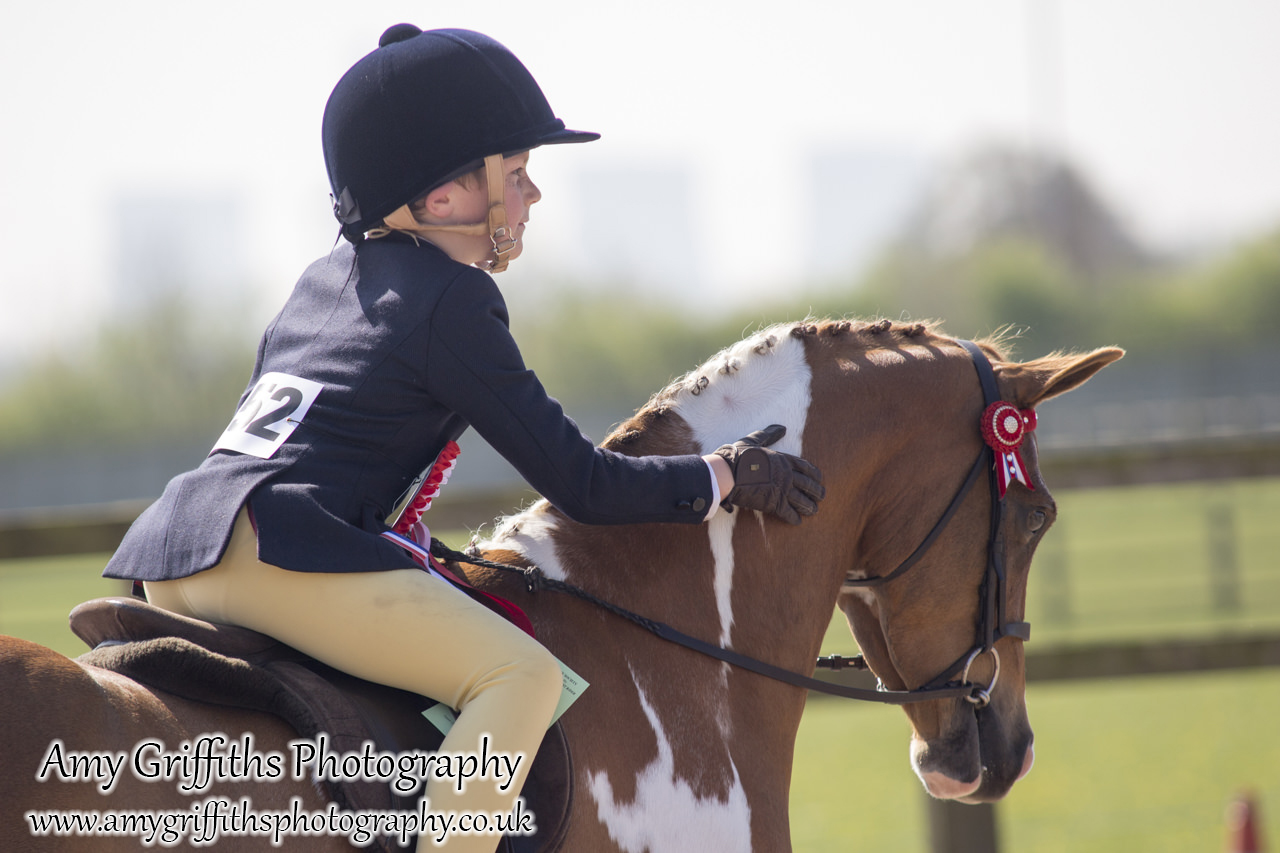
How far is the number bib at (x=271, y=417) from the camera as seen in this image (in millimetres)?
1962

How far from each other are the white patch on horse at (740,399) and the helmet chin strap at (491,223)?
1.86ft

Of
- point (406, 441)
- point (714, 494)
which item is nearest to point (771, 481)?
point (714, 494)

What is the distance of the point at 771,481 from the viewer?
2281mm

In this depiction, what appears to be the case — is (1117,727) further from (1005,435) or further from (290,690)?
(290,690)

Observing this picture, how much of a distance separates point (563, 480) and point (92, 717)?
88cm

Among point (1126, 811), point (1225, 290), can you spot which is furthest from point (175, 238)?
point (1126, 811)

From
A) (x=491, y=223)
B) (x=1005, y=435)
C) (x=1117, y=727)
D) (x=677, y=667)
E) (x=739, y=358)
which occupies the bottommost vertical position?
(x=1117, y=727)

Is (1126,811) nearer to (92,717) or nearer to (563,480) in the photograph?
(563,480)

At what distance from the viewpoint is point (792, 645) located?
246cm

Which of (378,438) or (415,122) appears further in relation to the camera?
(415,122)

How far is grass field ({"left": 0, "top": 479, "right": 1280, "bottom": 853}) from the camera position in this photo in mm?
6363

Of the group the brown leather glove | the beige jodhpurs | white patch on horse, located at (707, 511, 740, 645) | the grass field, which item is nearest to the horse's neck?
white patch on horse, located at (707, 511, 740, 645)

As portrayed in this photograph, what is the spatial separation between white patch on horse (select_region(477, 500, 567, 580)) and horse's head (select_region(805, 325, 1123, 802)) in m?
0.65

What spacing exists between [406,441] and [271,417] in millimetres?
251
